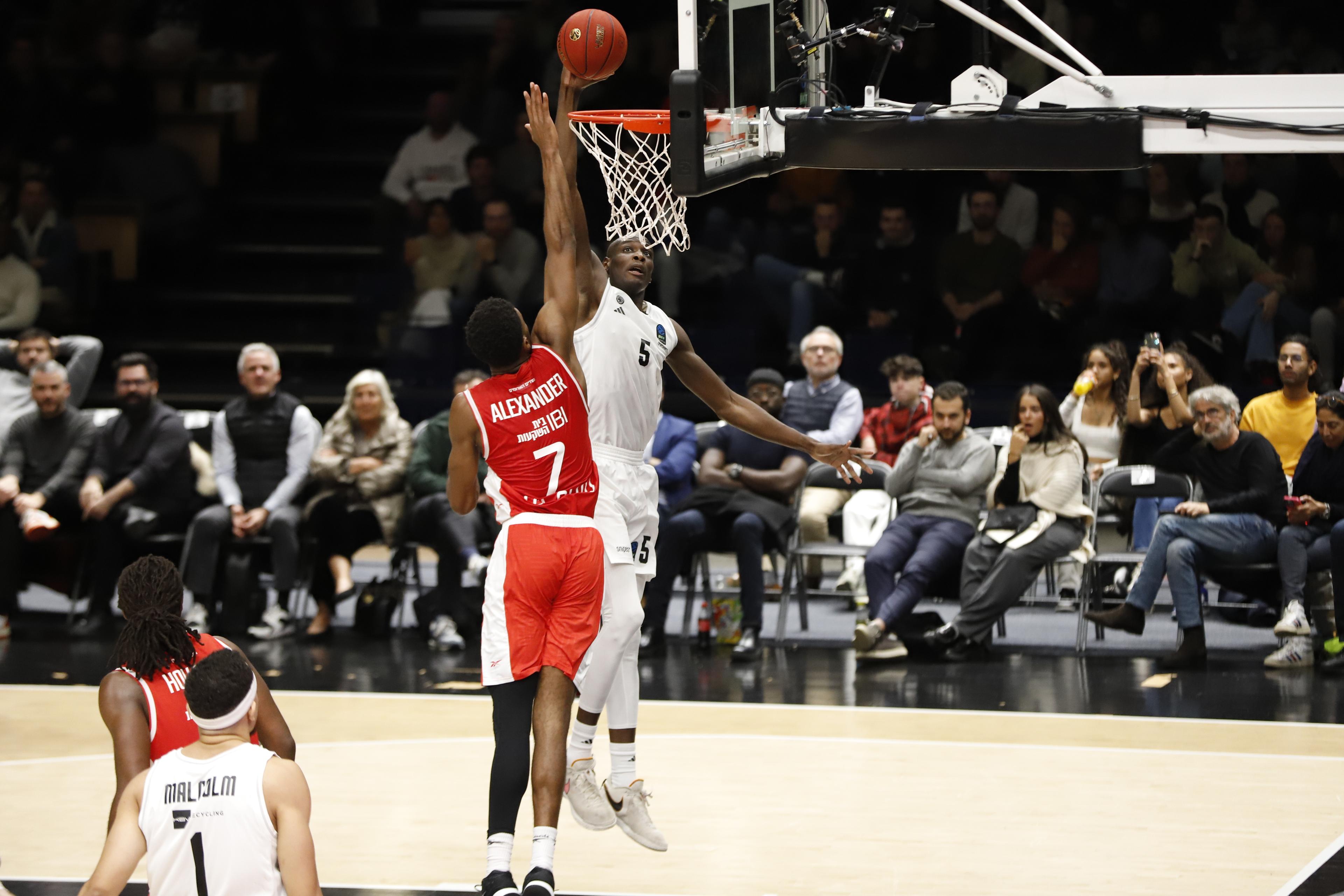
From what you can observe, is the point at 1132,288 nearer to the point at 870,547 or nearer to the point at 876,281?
the point at 876,281

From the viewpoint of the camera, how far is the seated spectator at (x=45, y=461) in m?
9.52

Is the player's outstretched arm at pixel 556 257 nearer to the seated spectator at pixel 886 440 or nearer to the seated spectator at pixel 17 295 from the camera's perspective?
the seated spectator at pixel 886 440

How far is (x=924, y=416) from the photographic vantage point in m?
9.99

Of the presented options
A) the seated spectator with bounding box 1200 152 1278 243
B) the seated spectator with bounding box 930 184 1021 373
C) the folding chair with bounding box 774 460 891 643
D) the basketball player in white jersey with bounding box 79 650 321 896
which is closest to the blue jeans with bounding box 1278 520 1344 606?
the folding chair with bounding box 774 460 891 643

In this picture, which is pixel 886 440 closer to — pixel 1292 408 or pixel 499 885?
pixel 1292 408

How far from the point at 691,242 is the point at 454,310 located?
1780 millimetres

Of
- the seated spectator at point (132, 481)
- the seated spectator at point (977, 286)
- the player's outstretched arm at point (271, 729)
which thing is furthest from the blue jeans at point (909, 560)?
the player's outstretched arm at point (271, 729)

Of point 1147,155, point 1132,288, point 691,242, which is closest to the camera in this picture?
point 1147,155

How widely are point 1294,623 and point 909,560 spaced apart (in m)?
1.91

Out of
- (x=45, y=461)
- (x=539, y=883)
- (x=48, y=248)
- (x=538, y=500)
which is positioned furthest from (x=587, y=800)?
(x=48, y=248)

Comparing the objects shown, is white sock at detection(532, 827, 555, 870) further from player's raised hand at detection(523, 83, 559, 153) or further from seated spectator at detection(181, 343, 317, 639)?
seated spectator at detection(181, 343, 317, 639)

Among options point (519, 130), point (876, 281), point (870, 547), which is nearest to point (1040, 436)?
point (870, 547)

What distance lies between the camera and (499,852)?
15.0 feet

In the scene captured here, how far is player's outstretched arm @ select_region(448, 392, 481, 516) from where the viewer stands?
4793 millimetres
